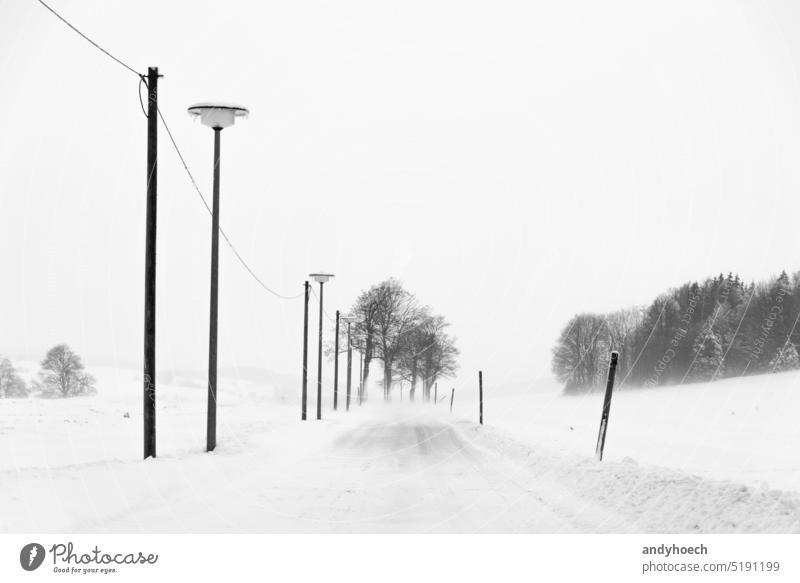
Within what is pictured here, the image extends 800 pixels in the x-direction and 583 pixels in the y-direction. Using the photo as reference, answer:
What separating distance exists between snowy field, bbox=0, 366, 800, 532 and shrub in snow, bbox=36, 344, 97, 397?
182ft

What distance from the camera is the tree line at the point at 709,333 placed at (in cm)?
3803

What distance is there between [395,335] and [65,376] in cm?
3560

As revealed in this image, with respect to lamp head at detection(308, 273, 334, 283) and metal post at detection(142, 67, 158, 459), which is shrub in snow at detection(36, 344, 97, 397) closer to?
lamp head at detection(308, 273, 334, 283)

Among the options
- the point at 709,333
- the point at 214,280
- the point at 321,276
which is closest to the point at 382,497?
the point at 214,280

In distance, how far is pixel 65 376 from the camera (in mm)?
74062

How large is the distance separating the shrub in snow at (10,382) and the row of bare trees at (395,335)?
32.1 metres

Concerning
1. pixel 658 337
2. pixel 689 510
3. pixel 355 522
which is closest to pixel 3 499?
pixel 355 522

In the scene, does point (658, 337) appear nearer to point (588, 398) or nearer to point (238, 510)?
point (588, 398)

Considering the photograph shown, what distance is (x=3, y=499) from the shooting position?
8.26m

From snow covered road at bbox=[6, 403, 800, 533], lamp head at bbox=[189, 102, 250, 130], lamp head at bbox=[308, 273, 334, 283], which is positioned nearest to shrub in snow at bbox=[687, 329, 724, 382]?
lamp head at bbox=[308, 273, 334, 283]

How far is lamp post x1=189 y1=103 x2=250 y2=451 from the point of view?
1514cm

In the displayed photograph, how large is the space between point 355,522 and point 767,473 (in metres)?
6.88

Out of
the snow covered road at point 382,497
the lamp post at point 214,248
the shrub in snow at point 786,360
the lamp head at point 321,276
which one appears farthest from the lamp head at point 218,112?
the shrub in snow at point 786,360

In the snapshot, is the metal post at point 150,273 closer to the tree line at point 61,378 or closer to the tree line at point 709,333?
the tree line at point 709,333
